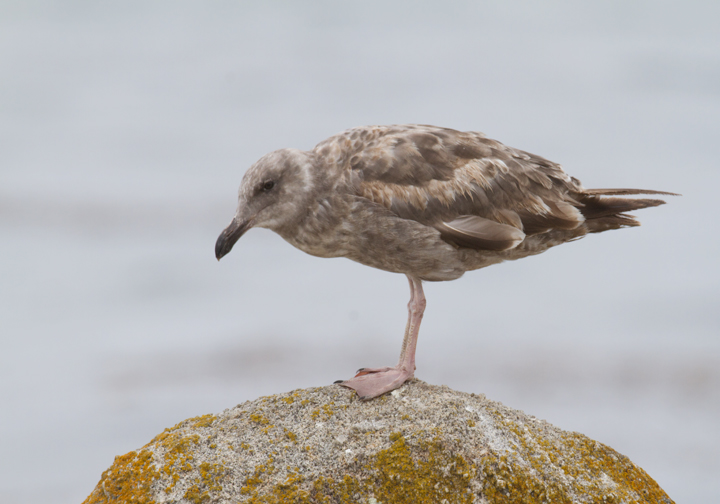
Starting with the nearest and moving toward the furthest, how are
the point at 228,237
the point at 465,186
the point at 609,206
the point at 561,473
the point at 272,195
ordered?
the point at 561,473
the point at 228,237
the point at 272,195
the point at 465,186
the point at 609,206

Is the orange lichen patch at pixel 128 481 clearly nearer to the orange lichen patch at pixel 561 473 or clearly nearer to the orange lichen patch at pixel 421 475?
the orange lichen patch at pixel 421 475

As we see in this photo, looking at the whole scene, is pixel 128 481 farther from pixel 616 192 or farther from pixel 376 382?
pixel 616 192

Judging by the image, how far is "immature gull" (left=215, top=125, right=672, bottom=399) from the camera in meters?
6.43

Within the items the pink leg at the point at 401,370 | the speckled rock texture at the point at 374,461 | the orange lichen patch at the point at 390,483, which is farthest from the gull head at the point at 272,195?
the orange lichen patch at the point at 390,483

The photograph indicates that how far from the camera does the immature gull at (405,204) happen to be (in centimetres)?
643

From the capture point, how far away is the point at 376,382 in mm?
6414

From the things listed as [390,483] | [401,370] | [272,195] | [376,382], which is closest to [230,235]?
[272,195]

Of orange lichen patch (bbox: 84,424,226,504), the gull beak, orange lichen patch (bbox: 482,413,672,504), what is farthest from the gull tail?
orange lichen patch (bbox: 84,424,226,504)

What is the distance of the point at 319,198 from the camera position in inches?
256

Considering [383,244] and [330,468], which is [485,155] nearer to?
[383,244]

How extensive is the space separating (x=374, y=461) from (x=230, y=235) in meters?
2.35

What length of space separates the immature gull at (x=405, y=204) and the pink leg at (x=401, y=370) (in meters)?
0.01

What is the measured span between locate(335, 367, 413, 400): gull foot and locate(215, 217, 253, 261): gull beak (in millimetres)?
1575

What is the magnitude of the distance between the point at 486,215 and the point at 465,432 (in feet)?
7.04
